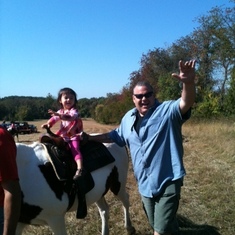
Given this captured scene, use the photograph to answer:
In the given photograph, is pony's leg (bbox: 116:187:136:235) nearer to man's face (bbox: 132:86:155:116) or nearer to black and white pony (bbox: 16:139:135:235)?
black and white pony (bbox: 16:139:135:235)

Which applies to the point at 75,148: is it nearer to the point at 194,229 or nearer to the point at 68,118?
the point at 68,118

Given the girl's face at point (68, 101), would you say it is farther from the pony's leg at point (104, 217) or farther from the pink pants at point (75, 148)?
the pony's leg at point (104, 217)

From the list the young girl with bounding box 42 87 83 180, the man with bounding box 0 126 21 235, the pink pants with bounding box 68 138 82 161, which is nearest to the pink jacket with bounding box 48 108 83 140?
the young girl with bounding box 42 87 83 180

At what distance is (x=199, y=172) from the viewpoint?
25.6 feet

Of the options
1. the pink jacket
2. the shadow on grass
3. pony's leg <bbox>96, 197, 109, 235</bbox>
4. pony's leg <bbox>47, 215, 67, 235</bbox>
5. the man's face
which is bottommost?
the shadow on grass

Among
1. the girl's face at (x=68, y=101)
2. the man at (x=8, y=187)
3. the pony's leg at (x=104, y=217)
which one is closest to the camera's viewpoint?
the man at (x=8, y=187)

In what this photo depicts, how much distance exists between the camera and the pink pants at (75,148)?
3770 millimetres

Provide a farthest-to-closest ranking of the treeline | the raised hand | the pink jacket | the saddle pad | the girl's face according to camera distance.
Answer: the treeline
the girl's face
the pink jacket
the saddle pad
the raised hand

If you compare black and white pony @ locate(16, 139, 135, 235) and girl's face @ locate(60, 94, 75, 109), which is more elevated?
girl's face @ locate(60, 94, 75, 109)

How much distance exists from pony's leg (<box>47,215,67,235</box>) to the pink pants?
69cm

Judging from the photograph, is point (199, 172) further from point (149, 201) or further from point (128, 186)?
point (149, 201)

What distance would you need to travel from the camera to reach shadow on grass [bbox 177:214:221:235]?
450 centimetres

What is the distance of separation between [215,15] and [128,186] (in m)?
30.9

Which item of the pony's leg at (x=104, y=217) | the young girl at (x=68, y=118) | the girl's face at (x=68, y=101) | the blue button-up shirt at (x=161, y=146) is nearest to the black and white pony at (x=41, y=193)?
the young girl at (x=68, y=118)
